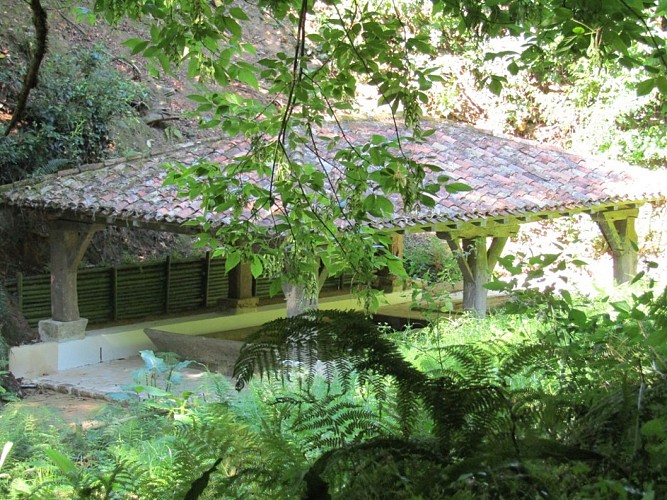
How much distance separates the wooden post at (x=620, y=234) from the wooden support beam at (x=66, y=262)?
721 centimetres

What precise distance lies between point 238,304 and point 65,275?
9.12 ft

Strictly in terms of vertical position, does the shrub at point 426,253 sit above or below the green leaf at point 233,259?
below

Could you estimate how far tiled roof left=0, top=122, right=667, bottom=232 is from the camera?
8.84m

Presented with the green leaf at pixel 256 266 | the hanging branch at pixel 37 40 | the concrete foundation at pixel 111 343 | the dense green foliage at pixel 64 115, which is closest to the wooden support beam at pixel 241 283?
the concrete foundation at pixel 111 343

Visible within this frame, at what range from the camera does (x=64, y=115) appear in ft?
36.9

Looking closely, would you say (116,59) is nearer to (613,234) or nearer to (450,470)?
(613,234)

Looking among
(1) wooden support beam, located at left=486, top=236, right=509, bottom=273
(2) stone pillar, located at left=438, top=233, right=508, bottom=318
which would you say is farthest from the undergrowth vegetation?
(1) wooden support beam, located at left=486, top=236, right=509, bottom=273

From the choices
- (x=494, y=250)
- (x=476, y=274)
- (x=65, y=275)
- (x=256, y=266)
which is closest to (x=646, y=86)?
(x=256, y=266)

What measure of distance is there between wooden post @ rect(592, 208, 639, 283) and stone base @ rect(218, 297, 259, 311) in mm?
5230

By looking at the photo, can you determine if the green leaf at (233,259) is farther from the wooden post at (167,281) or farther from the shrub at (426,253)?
the shrub at (426,253)

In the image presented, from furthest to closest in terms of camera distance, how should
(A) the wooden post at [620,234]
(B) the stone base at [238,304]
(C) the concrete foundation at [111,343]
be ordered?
(B) the stone base at [238,304], (A) the wooden post at [620,234], (C) the concrete foundation at [111,343]

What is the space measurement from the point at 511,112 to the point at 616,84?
9.89 feet

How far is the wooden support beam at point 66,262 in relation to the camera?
32.7 feet

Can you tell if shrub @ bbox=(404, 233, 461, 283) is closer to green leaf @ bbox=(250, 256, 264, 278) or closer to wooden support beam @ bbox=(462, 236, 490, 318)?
wooden support beam @ bbox=(462, 236, 490, 318)
